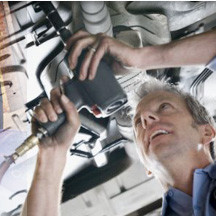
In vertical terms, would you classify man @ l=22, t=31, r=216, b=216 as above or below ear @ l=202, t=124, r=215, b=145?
above

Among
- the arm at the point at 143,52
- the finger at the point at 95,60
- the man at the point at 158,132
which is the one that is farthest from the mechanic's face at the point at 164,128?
the finger at the point at 95,60

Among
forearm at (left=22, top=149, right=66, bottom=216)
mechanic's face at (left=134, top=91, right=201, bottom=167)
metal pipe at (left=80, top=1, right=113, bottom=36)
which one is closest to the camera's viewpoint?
metal pipe at (left=80, top=1, right=113, bottom=36)

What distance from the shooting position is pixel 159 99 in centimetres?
118

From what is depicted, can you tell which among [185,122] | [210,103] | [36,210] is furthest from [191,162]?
[36,210]

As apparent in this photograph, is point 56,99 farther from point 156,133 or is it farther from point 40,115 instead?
point 156,133

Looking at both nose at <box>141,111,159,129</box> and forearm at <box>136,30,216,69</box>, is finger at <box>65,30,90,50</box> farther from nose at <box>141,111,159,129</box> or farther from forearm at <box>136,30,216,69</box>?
nose at <box>141,111,159,129</box>

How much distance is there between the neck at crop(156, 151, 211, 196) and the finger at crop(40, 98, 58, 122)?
46 cm

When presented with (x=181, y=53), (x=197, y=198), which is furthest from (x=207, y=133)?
(x=181, y=53)

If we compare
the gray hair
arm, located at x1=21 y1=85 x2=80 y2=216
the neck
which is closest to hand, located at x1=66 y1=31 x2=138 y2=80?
arm, located at x1=21 y1=85 x2=80 y2=216

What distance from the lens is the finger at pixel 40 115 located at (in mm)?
846

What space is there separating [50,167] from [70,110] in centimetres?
20

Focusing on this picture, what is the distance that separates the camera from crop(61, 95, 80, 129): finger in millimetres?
863

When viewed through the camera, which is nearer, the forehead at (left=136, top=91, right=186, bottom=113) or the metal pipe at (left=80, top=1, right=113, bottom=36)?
the metal pipe at (left=80, top=1, right=113, bottom=36)

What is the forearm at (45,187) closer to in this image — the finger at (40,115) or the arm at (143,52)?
the finger at (40,115)
